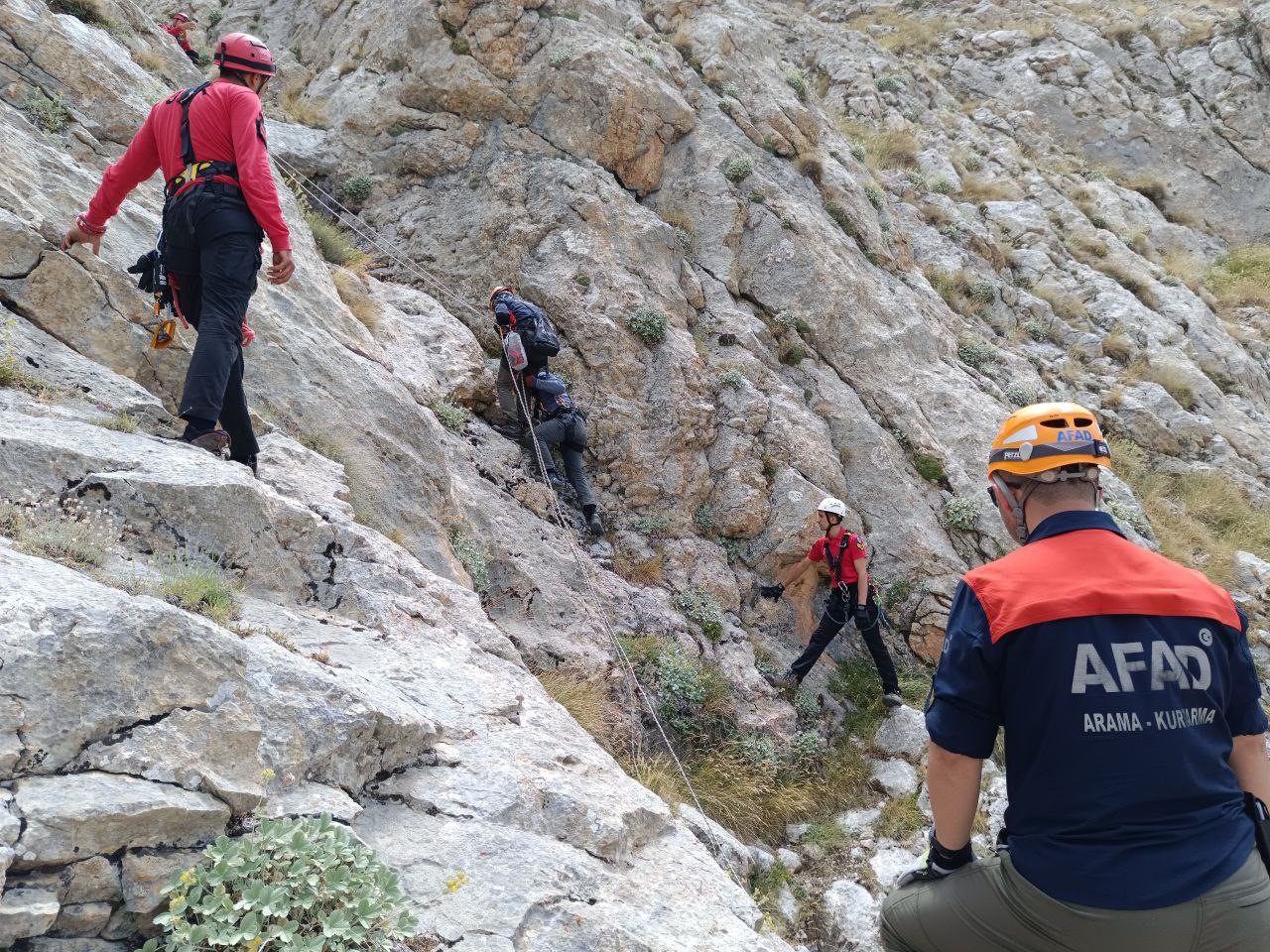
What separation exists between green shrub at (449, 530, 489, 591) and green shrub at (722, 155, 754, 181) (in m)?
9.15

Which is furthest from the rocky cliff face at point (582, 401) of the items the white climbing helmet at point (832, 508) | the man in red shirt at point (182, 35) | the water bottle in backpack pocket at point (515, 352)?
the man in red shirt at point (182, 35)

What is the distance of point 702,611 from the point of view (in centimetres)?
956

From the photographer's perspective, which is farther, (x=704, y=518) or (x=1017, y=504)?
(x=704, y=518)

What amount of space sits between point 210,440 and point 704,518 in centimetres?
680

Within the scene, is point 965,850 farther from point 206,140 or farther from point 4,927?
point 206,140

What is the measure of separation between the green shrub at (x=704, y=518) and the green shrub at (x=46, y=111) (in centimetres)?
786

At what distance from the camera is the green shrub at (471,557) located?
741 centimetres

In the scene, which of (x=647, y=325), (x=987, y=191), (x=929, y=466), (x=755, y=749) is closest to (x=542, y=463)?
(x=647, y=325)

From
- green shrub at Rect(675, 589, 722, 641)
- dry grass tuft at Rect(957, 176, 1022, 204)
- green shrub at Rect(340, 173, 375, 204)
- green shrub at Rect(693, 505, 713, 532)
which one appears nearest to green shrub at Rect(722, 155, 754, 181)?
green shrub at Rect(340, 173, 375, 204)

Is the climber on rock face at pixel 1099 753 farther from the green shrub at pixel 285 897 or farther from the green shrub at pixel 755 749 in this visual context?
the green shrub at pixel 755 749

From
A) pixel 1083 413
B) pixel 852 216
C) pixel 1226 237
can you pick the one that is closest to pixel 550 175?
pixel 852 216

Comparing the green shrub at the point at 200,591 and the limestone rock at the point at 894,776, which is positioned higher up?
the green shrub at the point at 200,591

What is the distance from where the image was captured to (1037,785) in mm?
2254

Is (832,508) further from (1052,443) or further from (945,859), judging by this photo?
(945,859)
